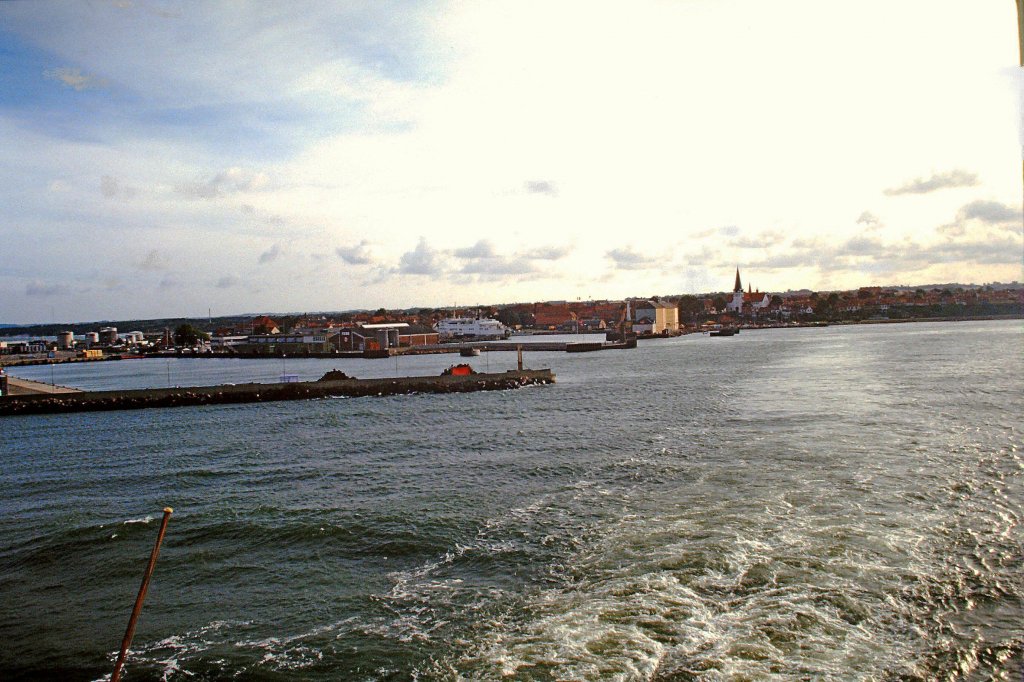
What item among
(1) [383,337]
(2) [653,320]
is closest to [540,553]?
(1) [383,337]

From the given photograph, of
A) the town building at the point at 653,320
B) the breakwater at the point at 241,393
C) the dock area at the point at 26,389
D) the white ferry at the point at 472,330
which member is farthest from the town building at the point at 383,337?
the breakwater at the point at 241,393

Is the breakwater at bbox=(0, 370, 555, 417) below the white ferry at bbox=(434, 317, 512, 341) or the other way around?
below

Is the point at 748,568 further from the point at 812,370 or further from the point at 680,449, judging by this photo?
the point at 812,370

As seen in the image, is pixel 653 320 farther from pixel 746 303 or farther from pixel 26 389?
pixel 26 389

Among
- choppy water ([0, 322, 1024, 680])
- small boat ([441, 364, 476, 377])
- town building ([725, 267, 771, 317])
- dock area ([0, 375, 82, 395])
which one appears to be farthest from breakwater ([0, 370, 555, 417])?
town building ([725, 267, 771, 317])

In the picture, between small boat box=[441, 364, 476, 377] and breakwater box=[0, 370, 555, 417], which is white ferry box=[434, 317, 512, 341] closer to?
small boat box=[441, 364, 476, 377]

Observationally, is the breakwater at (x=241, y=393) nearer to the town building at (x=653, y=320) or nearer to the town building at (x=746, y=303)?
the town building at (x=653, y=320)

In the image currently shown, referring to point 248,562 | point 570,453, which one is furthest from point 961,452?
point 248,562
